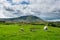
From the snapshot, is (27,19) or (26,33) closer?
(26,33)

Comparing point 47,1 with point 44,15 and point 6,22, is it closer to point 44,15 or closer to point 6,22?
point 44,15

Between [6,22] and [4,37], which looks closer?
[4,37]

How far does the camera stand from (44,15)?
13.0ft

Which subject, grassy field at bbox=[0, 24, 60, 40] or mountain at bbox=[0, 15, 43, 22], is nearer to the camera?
grassy field at bbox=[0, 24, 60, 40]

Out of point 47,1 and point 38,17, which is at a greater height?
point 47,1

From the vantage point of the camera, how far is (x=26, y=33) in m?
3.75

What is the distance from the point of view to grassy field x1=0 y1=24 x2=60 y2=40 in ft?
11.8

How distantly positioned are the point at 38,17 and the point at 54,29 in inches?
24.0

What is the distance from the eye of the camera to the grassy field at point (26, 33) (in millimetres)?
3586

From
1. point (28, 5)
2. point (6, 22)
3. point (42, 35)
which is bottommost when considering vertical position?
point (42, 35)

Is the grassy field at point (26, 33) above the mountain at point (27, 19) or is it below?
below

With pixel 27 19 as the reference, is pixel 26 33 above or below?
below

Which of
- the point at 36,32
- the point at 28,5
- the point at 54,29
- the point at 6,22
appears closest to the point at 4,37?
the point at 6,22

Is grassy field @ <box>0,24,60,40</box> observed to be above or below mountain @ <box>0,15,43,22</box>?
below
